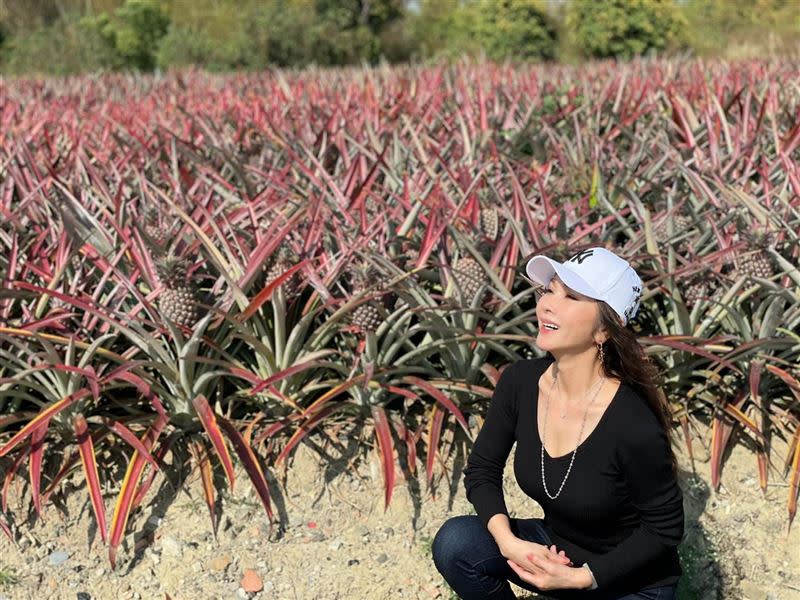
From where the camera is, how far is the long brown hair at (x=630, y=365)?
5.39ft

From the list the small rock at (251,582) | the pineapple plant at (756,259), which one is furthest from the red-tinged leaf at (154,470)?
the pineapple plant at (756,259)

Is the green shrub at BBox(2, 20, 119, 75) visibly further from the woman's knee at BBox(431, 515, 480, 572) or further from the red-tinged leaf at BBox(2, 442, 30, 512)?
the woman's knee at BBox(431, 515, 480, 572)

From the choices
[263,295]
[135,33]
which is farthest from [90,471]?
[135,33]

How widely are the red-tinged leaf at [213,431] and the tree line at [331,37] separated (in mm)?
10941

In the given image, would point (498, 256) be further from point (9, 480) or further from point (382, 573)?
point (9, 480)

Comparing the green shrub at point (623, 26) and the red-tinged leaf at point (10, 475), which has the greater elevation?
the green shrub at point (623, 26)

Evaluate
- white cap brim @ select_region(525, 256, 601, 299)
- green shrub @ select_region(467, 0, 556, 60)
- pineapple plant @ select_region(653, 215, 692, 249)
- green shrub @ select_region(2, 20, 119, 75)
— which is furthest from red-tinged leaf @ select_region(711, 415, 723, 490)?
green shrub @ select_region(2, 20, 119, 75)

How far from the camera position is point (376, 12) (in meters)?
20.5

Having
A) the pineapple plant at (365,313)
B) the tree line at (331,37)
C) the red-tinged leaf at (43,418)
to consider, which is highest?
the tree line at (331,37)

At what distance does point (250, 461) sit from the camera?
2334mm

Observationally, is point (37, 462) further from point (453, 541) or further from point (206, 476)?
→ point (453, 541)

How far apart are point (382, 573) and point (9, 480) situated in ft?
3.40

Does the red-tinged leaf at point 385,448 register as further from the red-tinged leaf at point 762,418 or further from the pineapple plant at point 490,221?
the red-tinged leaf at point 762,418

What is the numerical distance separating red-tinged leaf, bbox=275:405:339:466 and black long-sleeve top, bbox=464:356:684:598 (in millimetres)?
680
